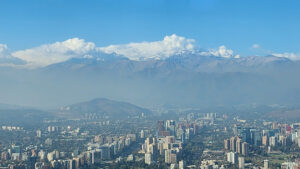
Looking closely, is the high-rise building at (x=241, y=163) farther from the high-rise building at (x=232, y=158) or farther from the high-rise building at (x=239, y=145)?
the high-rise building at (x=239, y=145)

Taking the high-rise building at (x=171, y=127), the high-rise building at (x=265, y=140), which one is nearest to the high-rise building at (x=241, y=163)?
the high-rise building at (x=265, y=140)

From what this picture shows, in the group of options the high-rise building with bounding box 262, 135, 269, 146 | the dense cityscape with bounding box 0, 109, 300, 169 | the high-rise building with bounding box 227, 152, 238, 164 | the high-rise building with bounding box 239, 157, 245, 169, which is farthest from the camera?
the high-rise building with bounding box 262, 135, 269, 146

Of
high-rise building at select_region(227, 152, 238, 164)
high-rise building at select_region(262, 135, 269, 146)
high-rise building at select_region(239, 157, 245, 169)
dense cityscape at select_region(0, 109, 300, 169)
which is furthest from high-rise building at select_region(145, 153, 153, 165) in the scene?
high-rise building at select_region(262, 135, 269, 146)

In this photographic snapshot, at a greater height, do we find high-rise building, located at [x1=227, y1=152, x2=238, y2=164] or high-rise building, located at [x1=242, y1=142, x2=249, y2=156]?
high-rise building, located at [x1=242, y1=142, x2=249, y2=156]

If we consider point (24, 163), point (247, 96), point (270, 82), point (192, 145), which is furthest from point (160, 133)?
point (270, 82)

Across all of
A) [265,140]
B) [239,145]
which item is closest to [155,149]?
[239,145]

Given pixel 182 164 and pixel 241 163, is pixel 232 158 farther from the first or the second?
pixel 182 164

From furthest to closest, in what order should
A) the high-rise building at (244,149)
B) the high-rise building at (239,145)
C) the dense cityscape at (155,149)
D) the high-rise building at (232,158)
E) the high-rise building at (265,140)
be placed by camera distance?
the high-rise building at (265,140), the high-rise building at (239,145), the high-rise building at (244,149), the high-rise building at (232,158), the dense cityscape at (155,149)

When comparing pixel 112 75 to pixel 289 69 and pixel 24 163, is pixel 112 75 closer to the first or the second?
pixel 289 69

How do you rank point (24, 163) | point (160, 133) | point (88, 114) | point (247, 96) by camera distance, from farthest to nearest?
point (247, 96), point (88, 114), point (160, 133), point (24, 163)

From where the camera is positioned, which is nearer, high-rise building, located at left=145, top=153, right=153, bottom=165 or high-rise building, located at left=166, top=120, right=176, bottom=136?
high-rise building, located at left=145, top=153, right=153, bottom=165

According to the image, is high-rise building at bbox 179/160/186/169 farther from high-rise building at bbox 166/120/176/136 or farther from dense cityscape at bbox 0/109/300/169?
high-rise building at bbox 166/120/176/136
